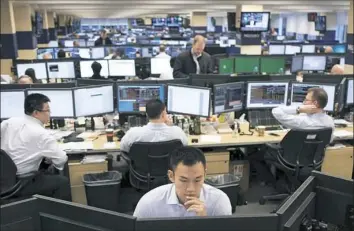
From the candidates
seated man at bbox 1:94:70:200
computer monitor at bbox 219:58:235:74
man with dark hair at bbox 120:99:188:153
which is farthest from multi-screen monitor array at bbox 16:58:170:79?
man with dark hair at bbox 120:99:188:153

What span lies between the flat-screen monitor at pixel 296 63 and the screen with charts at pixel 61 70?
446cm

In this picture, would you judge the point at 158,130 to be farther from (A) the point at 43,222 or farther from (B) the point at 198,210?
(A) the point at 43,222

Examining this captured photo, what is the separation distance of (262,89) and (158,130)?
5.75 ft

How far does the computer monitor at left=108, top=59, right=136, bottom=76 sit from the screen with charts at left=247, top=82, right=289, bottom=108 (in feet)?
11.8

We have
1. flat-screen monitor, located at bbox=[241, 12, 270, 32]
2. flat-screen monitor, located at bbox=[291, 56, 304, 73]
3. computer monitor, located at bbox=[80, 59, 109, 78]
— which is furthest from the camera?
flat-screen monitor, located at bbox=[241, 12, 270, 32]

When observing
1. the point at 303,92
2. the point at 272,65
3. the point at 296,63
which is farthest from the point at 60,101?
the point at 296,63

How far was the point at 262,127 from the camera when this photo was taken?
4484 millimetres

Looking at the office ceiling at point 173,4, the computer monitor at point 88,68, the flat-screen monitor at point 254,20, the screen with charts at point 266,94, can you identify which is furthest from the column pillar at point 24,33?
the screen with charts at point 266,94

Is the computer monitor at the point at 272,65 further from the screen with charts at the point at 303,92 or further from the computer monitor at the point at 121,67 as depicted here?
the screen with charts at the point at 303,92

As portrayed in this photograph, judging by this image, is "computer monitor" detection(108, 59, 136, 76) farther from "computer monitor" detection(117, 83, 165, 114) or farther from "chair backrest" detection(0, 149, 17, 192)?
"chair backrest" detection(0, 149, 17, 192)

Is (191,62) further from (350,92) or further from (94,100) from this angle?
(350,92)

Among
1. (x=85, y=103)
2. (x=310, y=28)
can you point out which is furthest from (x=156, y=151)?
(x=310, y=28)

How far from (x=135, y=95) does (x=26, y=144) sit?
160cm

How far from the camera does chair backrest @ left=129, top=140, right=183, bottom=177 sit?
3.41 metres
